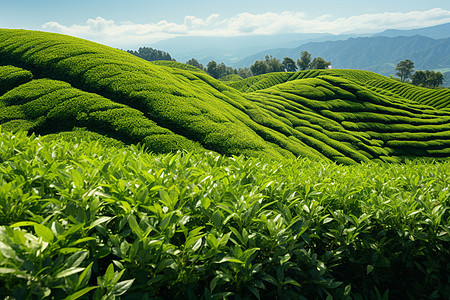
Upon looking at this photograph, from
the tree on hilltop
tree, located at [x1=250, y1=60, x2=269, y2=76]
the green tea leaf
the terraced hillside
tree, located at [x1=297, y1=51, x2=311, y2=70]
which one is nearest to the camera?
the green tea leaf

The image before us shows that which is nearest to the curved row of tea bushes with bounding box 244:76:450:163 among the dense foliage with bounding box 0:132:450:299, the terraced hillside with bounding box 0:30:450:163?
the terraced hillside with bounding box 0:30:450:163

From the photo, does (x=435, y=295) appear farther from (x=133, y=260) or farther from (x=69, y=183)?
(x=69, y=183)

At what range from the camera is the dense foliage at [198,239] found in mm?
1664

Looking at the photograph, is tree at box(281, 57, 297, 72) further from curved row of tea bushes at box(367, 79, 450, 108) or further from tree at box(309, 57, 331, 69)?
curved row of tea bushes at box(367, 79, 450, 108)

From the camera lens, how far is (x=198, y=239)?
2.01 meters

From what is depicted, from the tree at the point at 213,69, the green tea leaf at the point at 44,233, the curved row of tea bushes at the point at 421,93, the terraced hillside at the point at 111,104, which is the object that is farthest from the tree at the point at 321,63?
the green tea leaf at the point at 44,233

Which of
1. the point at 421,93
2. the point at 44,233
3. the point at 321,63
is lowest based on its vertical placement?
the point at 421,93

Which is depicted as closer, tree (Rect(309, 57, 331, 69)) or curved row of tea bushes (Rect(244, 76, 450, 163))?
curved row of tea bushes (Rect(244, 76, 450, 163))

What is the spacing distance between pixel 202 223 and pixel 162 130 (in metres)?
11.2

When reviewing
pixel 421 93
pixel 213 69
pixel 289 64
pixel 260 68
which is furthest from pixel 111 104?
pixel 289 64

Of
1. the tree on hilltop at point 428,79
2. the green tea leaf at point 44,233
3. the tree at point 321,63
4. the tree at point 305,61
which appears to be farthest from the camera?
the tree at point 305,61

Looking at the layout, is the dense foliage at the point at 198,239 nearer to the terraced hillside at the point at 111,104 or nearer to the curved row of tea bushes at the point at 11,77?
the terraced hillside at the point at 111,104

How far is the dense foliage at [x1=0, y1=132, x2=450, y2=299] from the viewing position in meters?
1.66

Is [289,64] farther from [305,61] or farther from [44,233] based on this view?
[44,233]
